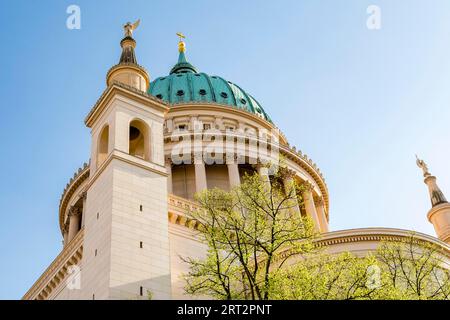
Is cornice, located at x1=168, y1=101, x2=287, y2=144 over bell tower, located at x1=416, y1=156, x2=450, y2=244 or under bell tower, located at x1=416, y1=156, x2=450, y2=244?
over

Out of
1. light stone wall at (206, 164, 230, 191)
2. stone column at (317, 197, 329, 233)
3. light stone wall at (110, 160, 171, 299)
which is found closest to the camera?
light stone wall at (110, 160, 171, 299)

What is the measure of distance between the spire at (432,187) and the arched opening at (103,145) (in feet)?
109

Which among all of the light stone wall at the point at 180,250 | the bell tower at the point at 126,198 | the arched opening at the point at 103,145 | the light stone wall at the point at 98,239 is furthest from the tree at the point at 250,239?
the arched opening at the point at 103,145

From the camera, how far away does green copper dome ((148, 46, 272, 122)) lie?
5900 centimetres

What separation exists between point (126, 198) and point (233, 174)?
23.6m

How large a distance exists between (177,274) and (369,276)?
11.5 meters

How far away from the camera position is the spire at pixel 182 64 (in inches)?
2837

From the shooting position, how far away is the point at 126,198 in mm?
26062

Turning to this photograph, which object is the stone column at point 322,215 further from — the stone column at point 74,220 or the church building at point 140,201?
the stone column at point 74,220

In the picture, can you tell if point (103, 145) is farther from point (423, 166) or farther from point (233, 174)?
point (423, 166)

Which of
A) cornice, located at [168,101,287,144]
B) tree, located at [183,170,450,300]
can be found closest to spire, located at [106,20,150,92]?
tree, located at [183,170,450,300]

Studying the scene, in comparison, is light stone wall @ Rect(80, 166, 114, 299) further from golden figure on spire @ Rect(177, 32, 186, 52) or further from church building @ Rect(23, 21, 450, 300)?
golden figure on spire @ Rect(177, 32, 186, 52)

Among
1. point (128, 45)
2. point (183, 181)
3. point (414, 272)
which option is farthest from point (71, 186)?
point (414, 272)

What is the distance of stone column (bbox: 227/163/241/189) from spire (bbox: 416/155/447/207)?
18.1m
